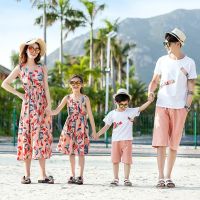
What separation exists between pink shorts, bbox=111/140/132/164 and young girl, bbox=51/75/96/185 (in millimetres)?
324

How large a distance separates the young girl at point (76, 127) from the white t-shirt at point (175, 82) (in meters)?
1.05

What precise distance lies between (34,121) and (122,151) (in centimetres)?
117

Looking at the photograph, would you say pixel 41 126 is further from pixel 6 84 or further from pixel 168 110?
pixel 168 110

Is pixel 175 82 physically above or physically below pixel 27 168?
above

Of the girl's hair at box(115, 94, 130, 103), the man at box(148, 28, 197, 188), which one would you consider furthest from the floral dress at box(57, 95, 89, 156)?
the man at box(148, 28, 197, 188)

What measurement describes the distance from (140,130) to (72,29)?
17.5 metres

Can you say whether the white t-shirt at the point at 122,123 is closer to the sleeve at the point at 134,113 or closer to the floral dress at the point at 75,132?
the sleeve at the point at 134,113

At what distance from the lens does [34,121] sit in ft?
26.9

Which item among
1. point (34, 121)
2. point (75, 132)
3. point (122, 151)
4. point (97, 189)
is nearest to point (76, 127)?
point (75, 132)

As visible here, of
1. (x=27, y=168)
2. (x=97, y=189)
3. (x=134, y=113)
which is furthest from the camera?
(x=134, y=113)

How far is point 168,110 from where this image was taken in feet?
25.7

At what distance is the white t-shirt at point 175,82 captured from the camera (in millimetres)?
7781

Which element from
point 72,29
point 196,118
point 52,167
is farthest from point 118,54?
point 52,167

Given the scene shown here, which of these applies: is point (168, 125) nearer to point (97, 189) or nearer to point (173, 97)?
point (173, 97)
